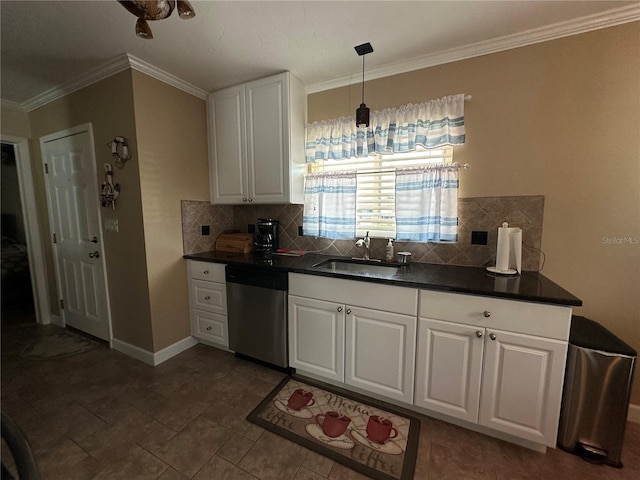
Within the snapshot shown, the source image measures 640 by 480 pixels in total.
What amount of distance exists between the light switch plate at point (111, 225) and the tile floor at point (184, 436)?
3.80ft

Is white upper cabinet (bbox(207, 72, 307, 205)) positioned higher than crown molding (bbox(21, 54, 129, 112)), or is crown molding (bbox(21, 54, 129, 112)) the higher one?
crown molding (bbox(21, 54, 129, 112))

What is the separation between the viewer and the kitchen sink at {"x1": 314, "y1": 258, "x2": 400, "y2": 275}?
6.67 ft

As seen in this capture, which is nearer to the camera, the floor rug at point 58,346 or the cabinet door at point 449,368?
the cabinet door at point 449,368

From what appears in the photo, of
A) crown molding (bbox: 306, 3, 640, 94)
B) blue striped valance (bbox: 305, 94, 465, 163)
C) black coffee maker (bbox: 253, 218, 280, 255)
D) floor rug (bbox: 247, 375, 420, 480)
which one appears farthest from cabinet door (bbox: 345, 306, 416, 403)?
crown molding (bbox: 306, 3, 640, 94)

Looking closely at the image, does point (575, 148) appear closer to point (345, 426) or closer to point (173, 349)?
point (345, 426)

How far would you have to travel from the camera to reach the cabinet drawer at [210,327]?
232 centimetres

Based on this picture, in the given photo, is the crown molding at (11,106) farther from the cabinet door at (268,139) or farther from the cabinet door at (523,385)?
the cabinet door at (523,385)

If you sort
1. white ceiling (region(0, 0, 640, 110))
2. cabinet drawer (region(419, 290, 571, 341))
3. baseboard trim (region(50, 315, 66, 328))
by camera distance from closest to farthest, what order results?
cabinet drawer (region(419, 290, 571, 341)) → white ceiling (region(0, 0, 640, 110)) → baseboard trim (region(50, 315, 66, 328))

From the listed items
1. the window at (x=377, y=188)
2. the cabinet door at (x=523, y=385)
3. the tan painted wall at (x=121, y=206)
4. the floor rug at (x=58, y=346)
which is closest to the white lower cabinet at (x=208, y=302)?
the tan painted wall at (x=121, y=206)

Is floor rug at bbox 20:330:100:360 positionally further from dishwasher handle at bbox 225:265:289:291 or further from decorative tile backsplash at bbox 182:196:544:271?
dishwasher handle at bbox 225:265:289:291

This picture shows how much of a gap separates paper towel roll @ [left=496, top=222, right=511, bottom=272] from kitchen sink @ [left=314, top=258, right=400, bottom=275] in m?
0.64

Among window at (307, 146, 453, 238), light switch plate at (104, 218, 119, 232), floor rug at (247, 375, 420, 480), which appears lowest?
floor rug at (247, 375, 420, 480)

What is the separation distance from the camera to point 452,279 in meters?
1.59

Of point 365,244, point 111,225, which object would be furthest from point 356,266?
point 111,225
